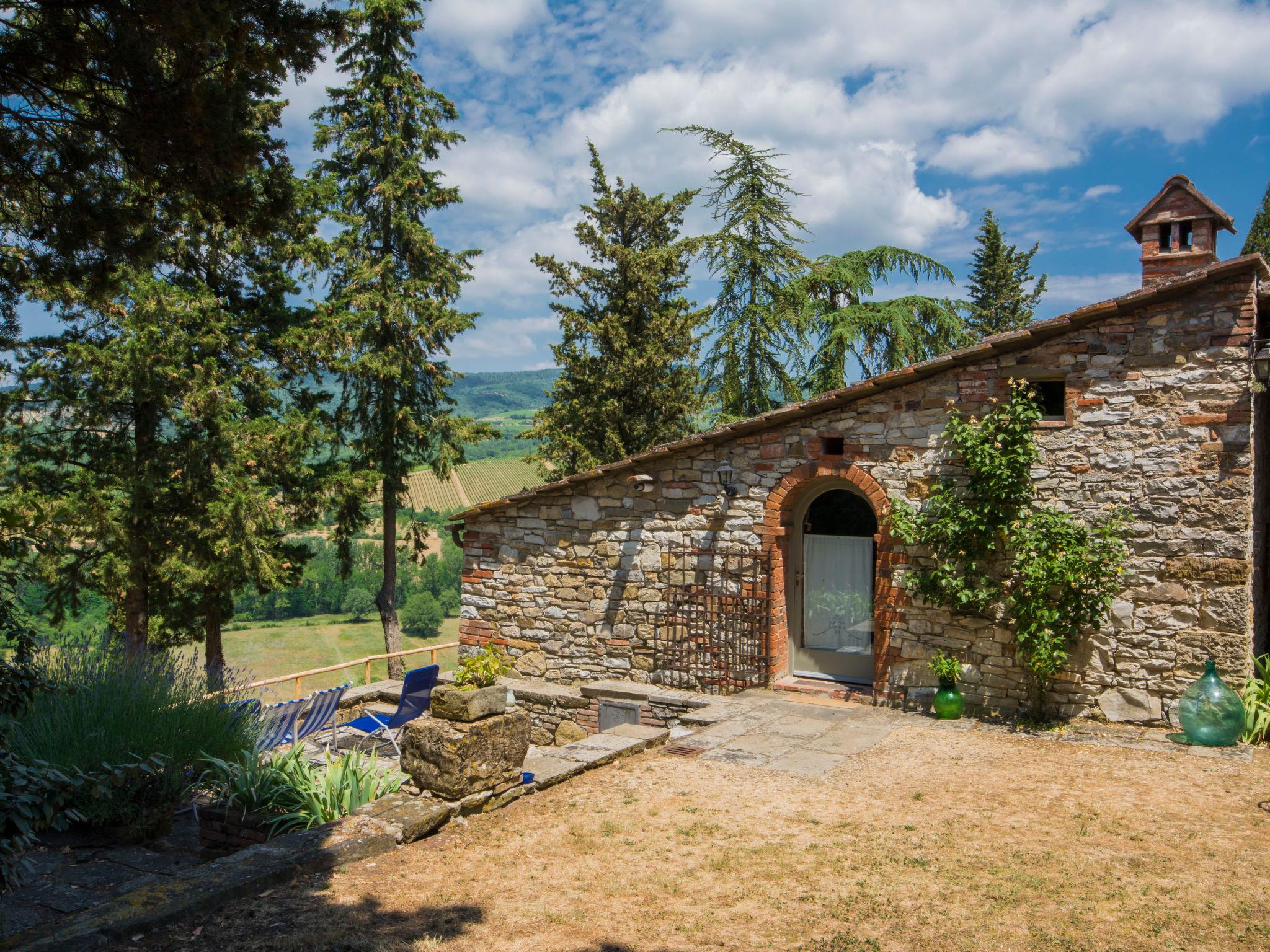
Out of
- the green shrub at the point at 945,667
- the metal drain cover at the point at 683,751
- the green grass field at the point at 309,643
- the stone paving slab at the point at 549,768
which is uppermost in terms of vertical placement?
the green shrub at the point at 945,667

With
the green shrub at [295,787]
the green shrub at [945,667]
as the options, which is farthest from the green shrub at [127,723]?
the green shrub at [945,667]

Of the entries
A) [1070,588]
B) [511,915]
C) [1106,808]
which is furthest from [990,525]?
[511,915]

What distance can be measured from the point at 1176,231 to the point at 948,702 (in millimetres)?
5372

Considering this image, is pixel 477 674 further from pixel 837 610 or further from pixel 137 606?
pixel 137 606

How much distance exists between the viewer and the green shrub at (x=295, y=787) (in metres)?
5.17

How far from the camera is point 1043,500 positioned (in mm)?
8133

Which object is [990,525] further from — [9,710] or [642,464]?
[9,710]

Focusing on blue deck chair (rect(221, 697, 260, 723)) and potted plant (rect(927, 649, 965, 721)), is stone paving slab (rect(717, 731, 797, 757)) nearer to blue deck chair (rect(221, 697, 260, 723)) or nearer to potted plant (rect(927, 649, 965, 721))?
potted plant (rect(927, 649, 965, 721))

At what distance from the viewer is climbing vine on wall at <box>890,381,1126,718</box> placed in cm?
774

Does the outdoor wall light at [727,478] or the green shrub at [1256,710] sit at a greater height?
the outdoor wall light at [727,478]

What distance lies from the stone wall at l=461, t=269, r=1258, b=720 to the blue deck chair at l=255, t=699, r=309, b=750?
340 cm

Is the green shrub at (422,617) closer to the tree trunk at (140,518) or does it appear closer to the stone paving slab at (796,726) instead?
the tree trunk at (140,518)

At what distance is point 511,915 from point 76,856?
2679 mm

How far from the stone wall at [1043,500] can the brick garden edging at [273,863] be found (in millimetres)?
3761
